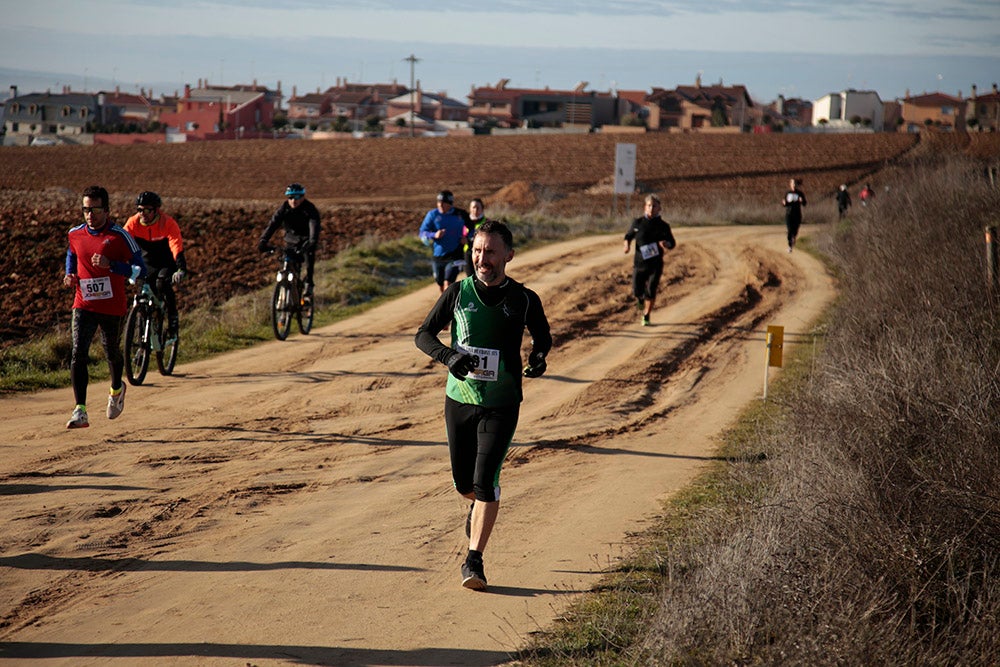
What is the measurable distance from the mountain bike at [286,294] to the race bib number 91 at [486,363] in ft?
30.2

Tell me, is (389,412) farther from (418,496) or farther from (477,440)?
(477,440)

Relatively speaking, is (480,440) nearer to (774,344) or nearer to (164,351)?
(774,344)

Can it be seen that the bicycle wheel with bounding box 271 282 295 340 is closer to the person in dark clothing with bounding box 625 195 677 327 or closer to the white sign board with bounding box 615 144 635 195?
the person in dark clothing with bounding box 625 195 677 327

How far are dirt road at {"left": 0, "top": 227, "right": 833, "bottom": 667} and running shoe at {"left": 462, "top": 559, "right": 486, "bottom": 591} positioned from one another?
8 cm

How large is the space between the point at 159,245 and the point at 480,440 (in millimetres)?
7183

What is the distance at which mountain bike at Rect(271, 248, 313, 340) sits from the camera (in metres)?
15.0

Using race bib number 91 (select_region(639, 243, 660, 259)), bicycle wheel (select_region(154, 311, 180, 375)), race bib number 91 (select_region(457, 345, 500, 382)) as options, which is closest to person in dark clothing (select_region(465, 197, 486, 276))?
race bib number 91 (select_region(639, 243, 660, 259))

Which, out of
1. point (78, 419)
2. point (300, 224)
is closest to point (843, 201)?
point (300, 224)

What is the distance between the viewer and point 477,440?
20.7 feet

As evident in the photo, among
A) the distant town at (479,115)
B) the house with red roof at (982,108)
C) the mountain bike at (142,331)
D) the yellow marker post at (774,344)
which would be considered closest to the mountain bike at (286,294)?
the mountain bike at (142,331)

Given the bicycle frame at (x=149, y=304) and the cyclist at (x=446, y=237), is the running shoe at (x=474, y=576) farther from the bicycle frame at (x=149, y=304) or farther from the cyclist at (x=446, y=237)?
the cyclist at (x=446, y=237)

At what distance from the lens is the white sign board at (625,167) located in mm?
35719

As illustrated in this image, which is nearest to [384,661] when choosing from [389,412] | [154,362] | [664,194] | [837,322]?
[389,412]

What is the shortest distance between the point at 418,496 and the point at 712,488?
249 cm
